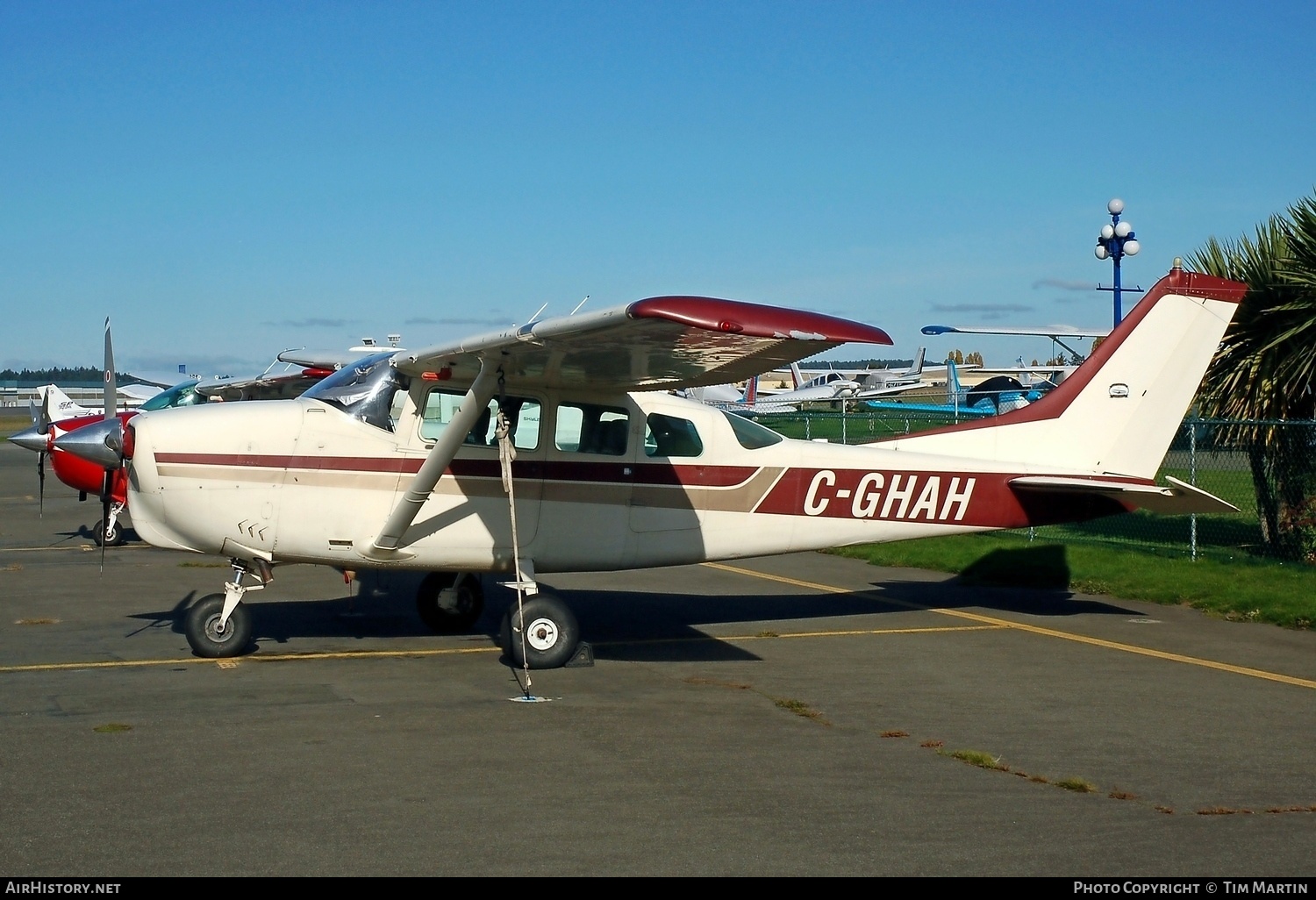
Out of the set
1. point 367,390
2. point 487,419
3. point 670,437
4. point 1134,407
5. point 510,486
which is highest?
point 367,390

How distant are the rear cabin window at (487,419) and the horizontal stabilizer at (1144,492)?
425cm

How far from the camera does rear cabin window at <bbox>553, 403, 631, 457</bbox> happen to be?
31.6ft

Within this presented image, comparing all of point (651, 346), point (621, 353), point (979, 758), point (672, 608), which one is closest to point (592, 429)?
point (621, 353)

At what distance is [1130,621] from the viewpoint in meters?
11.2

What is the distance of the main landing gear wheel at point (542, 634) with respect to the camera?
29.2ft

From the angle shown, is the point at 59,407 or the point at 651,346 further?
the point at 59,407

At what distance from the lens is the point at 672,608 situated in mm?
11969

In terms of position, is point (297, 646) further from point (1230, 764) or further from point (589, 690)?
point (1230, 764)

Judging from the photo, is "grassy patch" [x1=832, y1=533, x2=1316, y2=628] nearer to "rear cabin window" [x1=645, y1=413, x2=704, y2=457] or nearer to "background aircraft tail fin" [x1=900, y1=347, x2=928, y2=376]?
"rear cabin window" [x1=645, y1=413, x2=704, y2=457]

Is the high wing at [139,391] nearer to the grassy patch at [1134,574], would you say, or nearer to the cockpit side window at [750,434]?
the grassy patch at [1134,574]

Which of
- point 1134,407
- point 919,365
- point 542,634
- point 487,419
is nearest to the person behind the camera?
point 542,634

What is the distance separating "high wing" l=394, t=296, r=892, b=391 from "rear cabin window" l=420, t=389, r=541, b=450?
20 centimetres

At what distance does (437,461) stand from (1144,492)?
590 cm

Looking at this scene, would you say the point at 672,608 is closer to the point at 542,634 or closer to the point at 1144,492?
the point at 542,634
